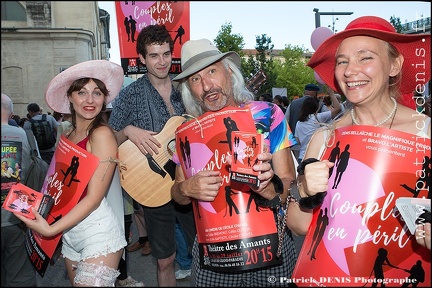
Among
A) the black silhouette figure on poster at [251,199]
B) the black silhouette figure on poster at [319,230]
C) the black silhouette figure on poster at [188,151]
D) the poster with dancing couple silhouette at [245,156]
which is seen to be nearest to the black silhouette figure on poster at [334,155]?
the black silhouette figure on poster at [319,230]

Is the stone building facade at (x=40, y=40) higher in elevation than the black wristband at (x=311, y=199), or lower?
higher

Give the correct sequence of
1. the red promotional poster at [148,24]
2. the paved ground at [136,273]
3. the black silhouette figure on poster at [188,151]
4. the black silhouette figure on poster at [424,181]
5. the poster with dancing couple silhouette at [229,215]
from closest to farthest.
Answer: the black silhouette figure on poster at [424,181], the poster with dancing couple silhouette at [229,215], the black silhouette figure on poster at [188,151], the red promotional poster at [148,24], the paved ground at [136,273]

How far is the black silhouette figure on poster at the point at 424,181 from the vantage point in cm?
158

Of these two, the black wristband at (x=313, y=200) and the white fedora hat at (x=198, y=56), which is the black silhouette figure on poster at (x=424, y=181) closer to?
the black wristband at (x=313, y=200)

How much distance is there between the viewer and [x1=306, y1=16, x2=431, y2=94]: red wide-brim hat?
1796 millimetres

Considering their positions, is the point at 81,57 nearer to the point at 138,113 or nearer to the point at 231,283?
the point at 138,113

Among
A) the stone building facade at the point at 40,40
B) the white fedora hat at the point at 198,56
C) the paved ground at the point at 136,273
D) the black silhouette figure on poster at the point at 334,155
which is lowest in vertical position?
the paved ground at the point at 136,273

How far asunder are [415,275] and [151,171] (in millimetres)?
2168

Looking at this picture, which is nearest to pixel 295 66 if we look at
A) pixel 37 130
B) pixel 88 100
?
pixel 37 130

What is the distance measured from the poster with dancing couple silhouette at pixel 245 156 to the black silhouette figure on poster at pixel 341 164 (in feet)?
1.02

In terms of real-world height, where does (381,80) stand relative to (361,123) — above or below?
above

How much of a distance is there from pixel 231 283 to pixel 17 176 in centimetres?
222

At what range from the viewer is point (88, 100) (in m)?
2.67

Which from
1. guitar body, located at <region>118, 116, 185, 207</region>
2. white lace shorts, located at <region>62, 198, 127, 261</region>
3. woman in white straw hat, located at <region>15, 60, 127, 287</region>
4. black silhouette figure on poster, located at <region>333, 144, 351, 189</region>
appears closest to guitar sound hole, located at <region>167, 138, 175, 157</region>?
guitar body, located at <region>118, 116, 185, 207</region>
